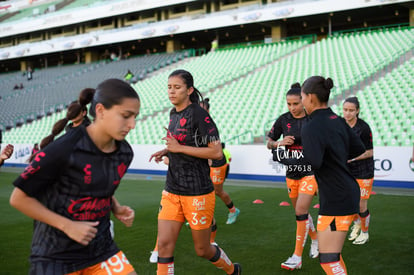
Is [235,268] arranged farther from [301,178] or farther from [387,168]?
[387,168]

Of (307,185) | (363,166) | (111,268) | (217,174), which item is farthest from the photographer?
(217,174)

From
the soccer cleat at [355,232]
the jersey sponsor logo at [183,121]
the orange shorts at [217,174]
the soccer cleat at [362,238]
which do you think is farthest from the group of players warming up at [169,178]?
the orange shorts at [217,174]

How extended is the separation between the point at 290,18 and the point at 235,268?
2968 centimetres

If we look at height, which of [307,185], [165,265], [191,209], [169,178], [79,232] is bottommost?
[165,265]

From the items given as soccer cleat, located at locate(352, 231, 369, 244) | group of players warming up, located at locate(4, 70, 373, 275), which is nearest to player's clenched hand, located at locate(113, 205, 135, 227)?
group of players warming up, located at locate(4, 70, 373, 275)

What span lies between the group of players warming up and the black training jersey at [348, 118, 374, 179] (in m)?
0.04

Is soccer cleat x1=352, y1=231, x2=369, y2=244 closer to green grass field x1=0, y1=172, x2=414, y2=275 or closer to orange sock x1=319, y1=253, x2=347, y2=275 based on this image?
green grass field x1=0, y1=172, x2=414, y2=275

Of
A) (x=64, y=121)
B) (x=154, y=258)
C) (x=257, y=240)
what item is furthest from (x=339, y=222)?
(x=257, y=240)

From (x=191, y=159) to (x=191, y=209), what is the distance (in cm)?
49

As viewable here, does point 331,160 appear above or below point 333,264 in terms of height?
above

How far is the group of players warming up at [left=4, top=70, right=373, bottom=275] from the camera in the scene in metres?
2.36

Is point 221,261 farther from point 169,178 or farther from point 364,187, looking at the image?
point 364,187

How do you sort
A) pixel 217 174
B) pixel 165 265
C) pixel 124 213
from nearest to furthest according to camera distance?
1. pixel 124 213
2. pixel 165 265
3. pixel 217 174

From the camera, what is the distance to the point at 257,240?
6.67m
